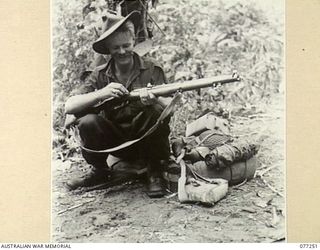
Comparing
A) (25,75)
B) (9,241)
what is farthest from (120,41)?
(9,241)

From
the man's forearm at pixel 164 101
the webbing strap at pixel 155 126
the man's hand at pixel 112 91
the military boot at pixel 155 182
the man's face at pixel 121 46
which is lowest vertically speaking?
the military boot at pixel 155 182

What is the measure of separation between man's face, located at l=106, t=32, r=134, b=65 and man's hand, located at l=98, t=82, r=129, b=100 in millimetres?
44

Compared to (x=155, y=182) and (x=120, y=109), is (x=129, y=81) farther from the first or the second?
(x=155, y=182)

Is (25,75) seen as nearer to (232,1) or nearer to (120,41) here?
(120,41)

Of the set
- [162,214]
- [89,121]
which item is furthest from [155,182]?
[89,121]

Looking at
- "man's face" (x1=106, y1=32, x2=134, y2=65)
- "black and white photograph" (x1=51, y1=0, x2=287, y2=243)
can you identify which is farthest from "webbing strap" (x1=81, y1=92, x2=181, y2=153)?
"man's face" (x1=106, y1=32, x2=134, y2=65)

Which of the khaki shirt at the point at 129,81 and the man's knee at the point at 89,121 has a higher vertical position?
the khaki shirt at the point at 129,81

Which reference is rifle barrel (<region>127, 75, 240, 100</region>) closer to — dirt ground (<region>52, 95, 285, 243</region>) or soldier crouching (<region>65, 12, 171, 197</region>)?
soldier crouching (<region>65, 12, 171, 197</region>)

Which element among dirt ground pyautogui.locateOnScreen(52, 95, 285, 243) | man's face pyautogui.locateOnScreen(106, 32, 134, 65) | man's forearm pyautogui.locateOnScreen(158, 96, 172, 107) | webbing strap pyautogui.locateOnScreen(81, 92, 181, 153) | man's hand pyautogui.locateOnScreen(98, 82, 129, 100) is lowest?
dirt ground pyautogui.locateOnScreen(52, 95, 285, 243)

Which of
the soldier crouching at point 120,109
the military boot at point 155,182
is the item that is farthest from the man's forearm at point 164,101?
the military boot at point 155,182

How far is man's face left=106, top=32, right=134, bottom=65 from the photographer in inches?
35.9

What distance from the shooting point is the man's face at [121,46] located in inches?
35.9

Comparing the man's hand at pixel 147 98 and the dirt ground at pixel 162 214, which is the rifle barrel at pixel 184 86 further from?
the dirt ground at pixel 162 214

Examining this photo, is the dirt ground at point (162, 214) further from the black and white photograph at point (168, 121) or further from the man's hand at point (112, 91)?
the man's hand at point (112, 91)
